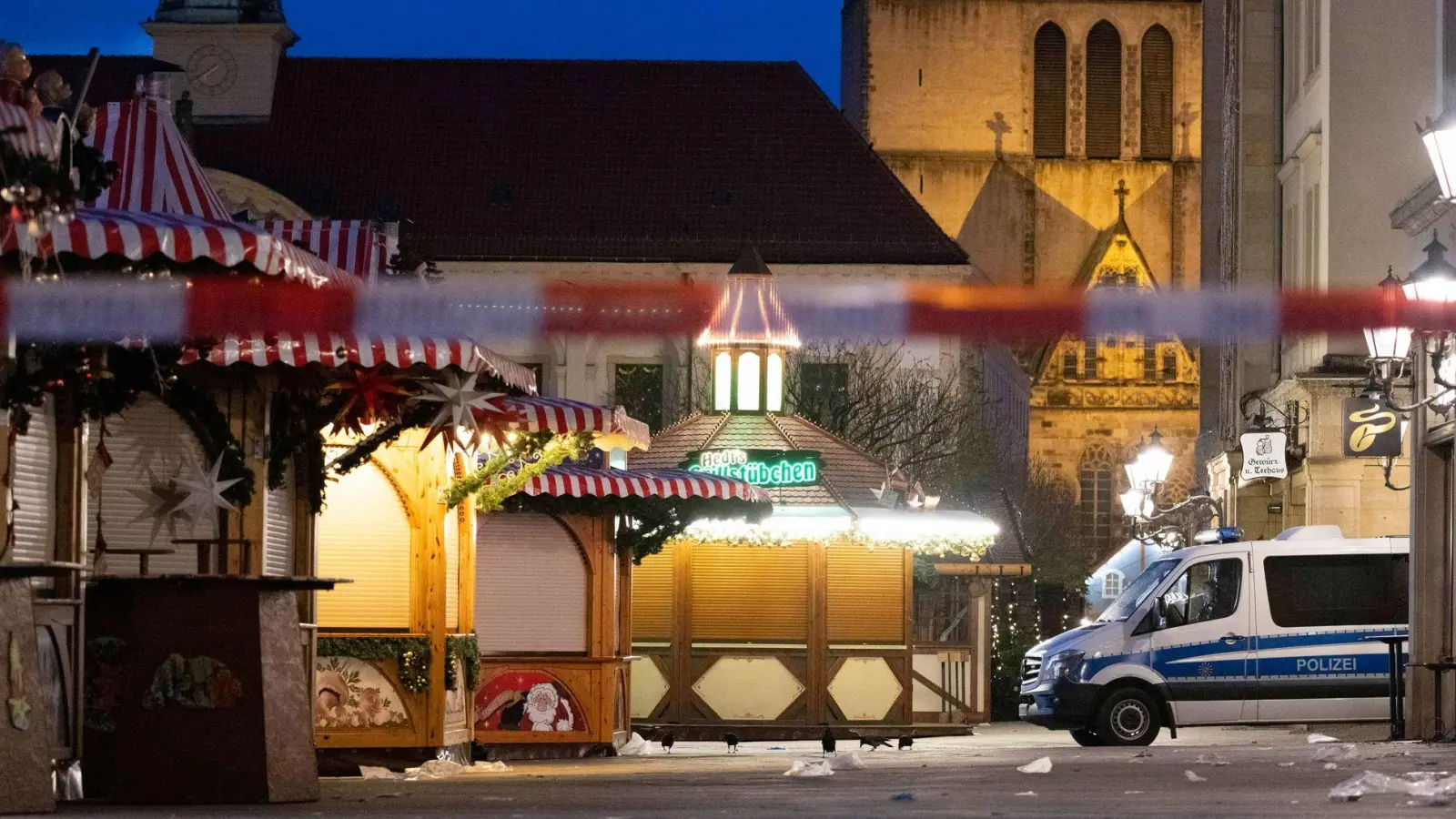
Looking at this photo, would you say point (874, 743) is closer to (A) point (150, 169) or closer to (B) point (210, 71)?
(A) point (150, 169)

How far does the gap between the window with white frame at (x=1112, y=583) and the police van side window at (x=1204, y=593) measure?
35.6 metres

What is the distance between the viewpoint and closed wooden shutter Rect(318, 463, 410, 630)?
20250mm

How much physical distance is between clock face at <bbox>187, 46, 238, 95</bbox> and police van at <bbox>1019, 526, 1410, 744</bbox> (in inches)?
1915

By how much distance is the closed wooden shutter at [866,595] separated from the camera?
30297 mm

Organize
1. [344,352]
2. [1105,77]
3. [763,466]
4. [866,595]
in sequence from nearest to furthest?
[344,352] → [763,466] → [866,595] → [1105,77]

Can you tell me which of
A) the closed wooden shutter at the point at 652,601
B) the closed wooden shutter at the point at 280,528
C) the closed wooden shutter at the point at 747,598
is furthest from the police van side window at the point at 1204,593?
the closed wooden shutter at the point at 280,528

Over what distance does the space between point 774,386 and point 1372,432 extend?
654 centimetres

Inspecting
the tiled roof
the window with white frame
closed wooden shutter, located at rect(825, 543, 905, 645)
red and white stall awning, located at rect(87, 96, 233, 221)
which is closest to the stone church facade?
the tiled roof

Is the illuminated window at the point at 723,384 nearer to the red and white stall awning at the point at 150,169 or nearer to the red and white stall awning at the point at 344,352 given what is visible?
the red and white stall awning at the point at 344,352

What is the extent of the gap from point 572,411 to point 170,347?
207 inches

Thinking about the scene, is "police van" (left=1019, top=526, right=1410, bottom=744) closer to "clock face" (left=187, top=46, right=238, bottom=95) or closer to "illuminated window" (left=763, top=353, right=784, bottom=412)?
"illuminated window" (left=763, top=353, right=784, bottom=412)

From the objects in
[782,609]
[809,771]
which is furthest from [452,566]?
[782,609]

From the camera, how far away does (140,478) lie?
1584 cm

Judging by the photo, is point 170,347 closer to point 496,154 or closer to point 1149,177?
point 496,154
